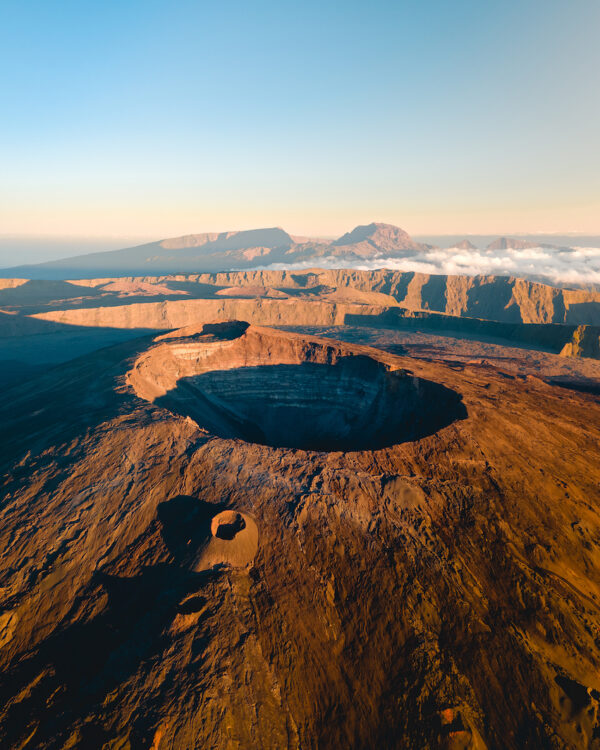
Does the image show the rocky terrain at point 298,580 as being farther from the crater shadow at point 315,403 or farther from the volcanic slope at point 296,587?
the crater shadow at point 315,403

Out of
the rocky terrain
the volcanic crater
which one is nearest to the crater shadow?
the volcanic crater

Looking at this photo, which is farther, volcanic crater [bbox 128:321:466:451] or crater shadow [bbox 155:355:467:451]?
volcanic crater [bbox 128:321:466:451]

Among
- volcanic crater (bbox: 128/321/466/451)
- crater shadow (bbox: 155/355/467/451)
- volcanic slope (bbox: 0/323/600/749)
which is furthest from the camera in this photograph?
volcanic crater (bbox: 128/321/466/451)

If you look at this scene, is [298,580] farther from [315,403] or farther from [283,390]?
[283,390]

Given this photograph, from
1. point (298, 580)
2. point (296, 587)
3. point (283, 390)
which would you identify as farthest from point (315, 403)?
point (296, 587)

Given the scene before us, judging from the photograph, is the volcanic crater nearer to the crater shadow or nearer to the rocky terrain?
the crater shadow
